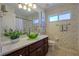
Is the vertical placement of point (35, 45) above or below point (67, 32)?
below

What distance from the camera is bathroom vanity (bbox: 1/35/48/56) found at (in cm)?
141

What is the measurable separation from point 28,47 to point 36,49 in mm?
151

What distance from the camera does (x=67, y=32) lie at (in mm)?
1629

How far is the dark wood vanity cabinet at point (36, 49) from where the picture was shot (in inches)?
60.7

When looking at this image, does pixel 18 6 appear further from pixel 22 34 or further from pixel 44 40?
pixel 44 40

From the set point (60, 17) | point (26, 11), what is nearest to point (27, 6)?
point (26, 11)

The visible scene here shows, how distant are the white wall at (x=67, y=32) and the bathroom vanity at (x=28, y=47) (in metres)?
0.14

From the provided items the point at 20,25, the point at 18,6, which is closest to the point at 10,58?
the point at 20,25

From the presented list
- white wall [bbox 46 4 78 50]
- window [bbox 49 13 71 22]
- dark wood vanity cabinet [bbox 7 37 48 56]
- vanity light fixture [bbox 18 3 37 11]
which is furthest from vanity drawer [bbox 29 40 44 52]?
vanity light fixture [bbox 18 3 37 11]

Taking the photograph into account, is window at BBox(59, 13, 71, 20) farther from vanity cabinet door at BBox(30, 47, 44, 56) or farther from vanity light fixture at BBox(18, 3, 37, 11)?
vanity cabinet door at BBox(30, 47, 44, 56)

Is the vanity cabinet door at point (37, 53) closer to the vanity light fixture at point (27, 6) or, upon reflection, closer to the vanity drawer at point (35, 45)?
the vanity drawer at point (35, 45)

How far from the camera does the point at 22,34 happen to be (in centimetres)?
159

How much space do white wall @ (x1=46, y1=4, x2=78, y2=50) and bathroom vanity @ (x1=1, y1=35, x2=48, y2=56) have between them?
0.14 metres

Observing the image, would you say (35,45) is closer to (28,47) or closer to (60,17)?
(28,47)
